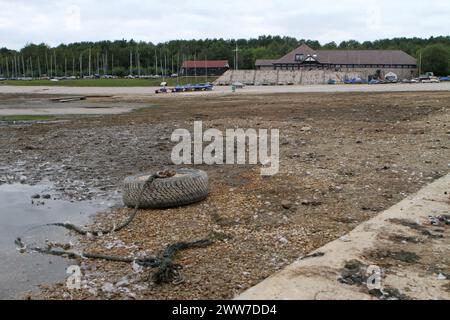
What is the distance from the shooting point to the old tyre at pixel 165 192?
28.2ft

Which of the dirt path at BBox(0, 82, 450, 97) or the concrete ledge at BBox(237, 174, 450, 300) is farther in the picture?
the dirt path at BBox(0, 82, 450, 97)

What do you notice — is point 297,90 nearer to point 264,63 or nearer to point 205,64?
point 264,63

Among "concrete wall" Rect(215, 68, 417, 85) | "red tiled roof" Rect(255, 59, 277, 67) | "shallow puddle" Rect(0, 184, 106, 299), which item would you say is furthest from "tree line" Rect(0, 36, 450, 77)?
"shallow puddle" Rect(0, 184, 106, 299)

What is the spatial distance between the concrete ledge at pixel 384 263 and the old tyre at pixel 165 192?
2.98m

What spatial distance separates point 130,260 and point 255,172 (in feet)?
18.5

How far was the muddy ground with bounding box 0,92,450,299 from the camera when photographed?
5828 millimetres

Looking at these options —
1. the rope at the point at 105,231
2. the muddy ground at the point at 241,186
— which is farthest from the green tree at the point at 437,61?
the rope at the point at 105,231

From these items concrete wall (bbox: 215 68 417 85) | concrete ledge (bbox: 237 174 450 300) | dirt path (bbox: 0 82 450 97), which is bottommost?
concrete ledge (bbox: 237 174 450 300)

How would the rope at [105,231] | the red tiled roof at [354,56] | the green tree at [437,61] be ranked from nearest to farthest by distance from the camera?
1. the rope at [105,231]
2. the green tree at [437,61]
3. the red tiled roof at [354,56]

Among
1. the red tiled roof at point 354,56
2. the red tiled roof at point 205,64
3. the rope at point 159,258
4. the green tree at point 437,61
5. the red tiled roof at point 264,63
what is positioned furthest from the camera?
the red tiled roof at point 205,64

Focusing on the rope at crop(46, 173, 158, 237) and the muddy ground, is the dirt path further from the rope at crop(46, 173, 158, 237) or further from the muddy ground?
the rope at crop(46, 173, 158, 237)

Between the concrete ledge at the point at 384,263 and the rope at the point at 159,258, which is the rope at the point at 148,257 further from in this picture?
the concrete ledge at the point at 384,263

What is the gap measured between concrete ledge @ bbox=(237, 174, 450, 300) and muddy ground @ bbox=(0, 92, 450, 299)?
1.21 feet
